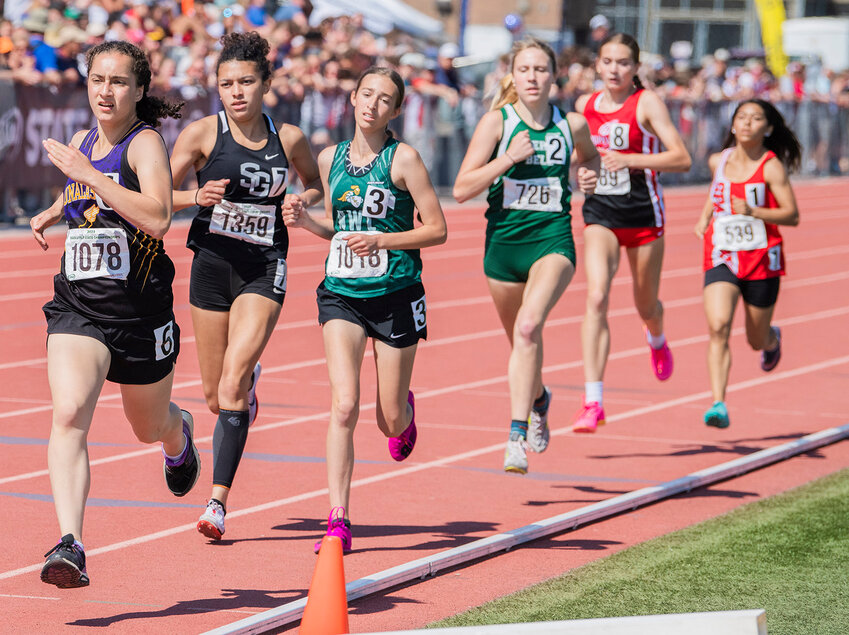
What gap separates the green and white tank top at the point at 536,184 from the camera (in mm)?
7598

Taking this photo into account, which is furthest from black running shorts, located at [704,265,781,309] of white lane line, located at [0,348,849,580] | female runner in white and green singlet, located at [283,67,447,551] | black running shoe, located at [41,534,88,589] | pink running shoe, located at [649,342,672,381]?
black running shoe, located at [41,534,88,589]

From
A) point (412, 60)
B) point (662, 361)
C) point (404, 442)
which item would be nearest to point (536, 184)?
point (404, 442)

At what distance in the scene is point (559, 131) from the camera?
7645 millimetres

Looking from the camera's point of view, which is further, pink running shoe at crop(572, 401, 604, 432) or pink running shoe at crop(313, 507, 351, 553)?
pink running shoe at crop(572, 401, 604, 432)

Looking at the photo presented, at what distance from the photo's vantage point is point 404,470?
805cm

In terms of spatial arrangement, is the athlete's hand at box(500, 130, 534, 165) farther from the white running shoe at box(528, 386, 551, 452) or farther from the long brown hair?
the white running shoe at box(528, 386, 551, 452)

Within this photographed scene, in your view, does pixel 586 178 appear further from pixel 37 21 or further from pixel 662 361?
pixel 37 21

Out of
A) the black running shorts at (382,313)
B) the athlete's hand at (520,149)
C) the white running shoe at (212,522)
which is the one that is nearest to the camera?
the white running shoe at (212,522)

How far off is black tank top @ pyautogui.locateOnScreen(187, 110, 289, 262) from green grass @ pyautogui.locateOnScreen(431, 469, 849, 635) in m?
2.04

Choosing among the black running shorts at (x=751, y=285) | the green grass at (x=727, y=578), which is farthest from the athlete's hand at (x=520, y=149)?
the black running shorts at (x=751, y=285)

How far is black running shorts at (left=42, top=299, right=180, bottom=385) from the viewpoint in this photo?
540 centimetres

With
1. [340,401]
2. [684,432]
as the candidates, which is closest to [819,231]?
[684,432]

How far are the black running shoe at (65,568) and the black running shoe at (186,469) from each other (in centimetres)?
150

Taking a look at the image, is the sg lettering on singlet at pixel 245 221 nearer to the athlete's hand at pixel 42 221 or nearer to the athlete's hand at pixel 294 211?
the athlete's hand at pixel 294 211
